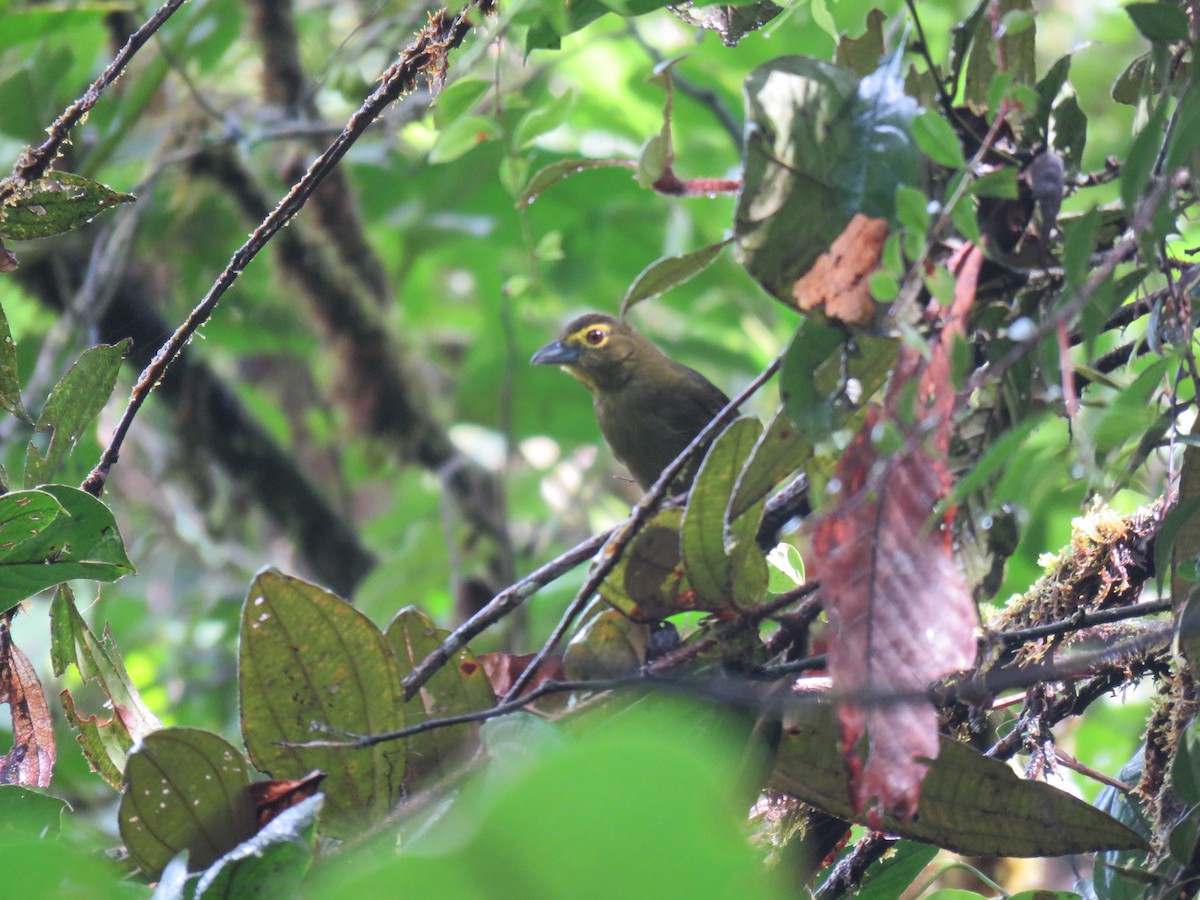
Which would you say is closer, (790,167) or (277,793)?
(790,167)

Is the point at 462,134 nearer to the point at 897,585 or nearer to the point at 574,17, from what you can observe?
the point at 574,17

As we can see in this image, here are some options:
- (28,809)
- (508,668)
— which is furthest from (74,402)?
(508,668)

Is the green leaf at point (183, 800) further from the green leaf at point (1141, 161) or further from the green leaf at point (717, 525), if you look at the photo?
the green leaf at point (1141, 161)

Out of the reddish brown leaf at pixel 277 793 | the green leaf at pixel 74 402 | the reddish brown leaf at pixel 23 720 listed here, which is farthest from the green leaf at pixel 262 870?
the green leaf at pixel 74 402

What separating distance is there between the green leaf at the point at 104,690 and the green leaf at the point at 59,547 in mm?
147

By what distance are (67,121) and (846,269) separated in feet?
3.01

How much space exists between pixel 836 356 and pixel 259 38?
415 centimetres

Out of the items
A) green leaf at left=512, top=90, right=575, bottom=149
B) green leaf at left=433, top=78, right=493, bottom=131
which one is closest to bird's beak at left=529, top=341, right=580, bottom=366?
green leaf at left=512, top=90, right=575, bottom=149

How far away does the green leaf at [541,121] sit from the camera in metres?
1.93

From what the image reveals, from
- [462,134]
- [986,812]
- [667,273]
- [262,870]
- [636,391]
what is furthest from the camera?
[636,391]

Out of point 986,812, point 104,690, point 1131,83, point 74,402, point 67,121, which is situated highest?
point 67,121

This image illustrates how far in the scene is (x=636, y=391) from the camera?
158 inches

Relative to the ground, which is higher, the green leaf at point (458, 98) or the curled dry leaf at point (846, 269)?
the green leaf at point (458, 98)

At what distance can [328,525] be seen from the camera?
5121mm
